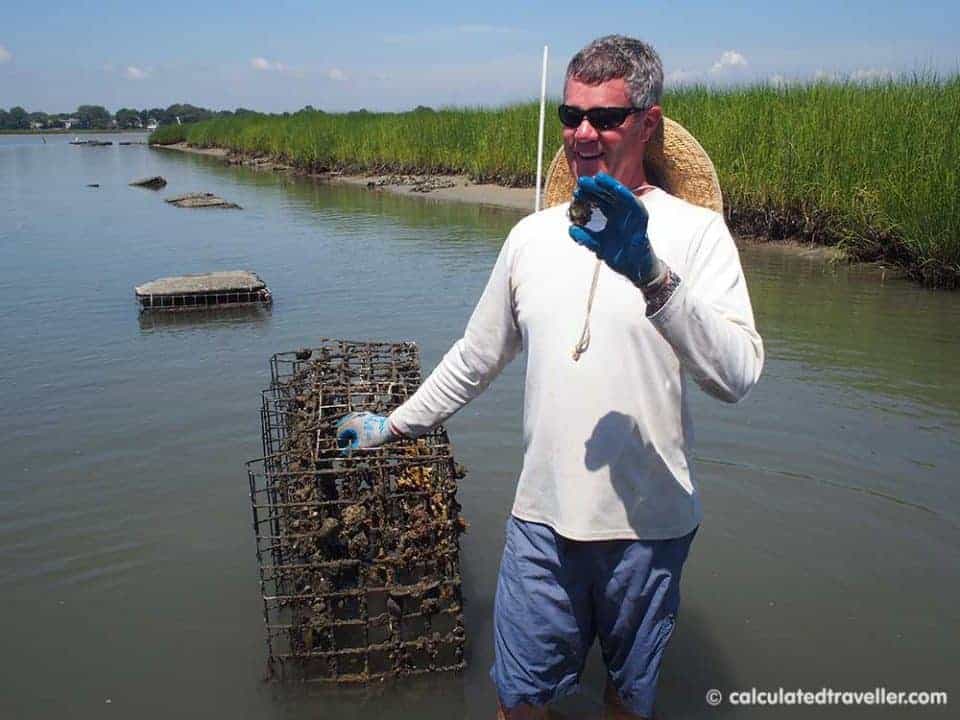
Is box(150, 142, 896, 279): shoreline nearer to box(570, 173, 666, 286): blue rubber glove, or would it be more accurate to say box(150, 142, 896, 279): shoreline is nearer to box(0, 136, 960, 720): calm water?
box(0, 136, 960, 720): calm water

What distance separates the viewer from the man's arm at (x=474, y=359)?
209cm

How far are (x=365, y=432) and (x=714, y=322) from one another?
44.1 inches

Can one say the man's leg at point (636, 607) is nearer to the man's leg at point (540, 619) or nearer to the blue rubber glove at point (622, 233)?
the man's leg at point (540, 619)

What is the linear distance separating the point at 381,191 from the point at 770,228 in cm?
1243

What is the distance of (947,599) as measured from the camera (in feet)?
11.6

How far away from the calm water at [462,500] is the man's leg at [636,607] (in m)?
0.98

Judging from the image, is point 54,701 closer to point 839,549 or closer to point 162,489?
point 162,489

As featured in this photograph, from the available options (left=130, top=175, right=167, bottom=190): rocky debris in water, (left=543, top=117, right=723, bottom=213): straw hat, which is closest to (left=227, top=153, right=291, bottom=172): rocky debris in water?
(left=130, top=175, right=167, bottom=190): rocky debris in water

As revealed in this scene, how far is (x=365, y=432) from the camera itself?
243 cm

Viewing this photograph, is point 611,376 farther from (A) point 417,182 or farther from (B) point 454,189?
(A) point 417,182

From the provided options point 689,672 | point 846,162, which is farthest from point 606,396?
point 846,162

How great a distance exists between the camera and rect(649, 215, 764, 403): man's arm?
1642mm

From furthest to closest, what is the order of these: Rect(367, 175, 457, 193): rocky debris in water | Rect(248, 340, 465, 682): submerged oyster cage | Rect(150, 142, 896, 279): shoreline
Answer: Rect(367, 175, 457, 193): rocky debris in water
Rect(150, 142, 896, 279): shoreline
Rect(248, 340, 465, 682): submerged oyster cage

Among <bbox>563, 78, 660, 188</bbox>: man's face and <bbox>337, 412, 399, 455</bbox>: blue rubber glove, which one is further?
<bbox>337, 412, 399, 455</bbox>: blue rubber glove
